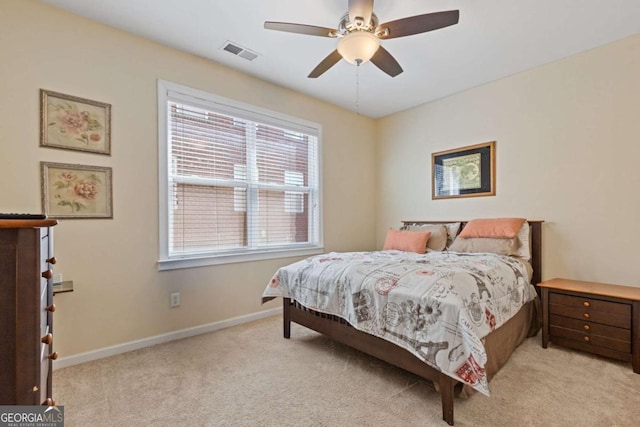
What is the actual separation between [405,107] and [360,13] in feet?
8.40

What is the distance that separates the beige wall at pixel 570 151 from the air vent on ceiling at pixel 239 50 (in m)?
2.46

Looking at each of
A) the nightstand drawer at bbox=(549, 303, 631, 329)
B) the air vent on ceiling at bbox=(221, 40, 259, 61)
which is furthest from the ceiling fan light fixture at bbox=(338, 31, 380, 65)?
the nightstand drawer at bbox=(549, 303, 631, 329)

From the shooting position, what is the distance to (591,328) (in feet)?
7.63

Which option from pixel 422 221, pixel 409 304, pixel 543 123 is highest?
pixel 543 123

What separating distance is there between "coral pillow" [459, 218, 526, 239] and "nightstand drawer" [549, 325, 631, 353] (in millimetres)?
890

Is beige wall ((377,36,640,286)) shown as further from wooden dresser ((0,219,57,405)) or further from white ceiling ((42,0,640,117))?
wooden dresser ((0,219,57,405))

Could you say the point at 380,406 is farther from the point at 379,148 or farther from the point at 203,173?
the point at 379,148

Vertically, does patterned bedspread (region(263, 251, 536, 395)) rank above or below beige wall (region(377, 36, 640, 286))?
below

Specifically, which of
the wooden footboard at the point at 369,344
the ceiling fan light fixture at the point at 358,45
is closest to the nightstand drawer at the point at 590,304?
the wooden footboard at the point at 369,344

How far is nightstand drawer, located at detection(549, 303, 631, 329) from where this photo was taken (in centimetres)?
219

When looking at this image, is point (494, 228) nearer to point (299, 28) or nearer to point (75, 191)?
point (299, 28)

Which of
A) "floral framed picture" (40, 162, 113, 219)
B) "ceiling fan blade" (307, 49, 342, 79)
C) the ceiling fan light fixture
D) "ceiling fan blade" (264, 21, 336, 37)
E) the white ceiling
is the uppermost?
the white ceiling

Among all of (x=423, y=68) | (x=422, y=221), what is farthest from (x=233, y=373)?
(x=423, y=68)

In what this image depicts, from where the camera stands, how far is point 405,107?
4.28 metres
